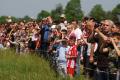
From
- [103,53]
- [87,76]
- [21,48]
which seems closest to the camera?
[103,53]

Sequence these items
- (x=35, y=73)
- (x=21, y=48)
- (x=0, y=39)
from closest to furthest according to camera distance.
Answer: (x=35, y=73), (x=21, y=48), (x=0, y=39)

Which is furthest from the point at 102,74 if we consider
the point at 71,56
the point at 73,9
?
the point at 73,9

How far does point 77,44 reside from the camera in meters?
18.4

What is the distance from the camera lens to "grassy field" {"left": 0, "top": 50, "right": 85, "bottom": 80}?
653 inches

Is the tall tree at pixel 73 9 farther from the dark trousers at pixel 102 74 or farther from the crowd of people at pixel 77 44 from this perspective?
the dark trousers at pixel 102 74

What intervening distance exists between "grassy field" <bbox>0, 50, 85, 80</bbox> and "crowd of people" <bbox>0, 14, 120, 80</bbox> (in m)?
0.52

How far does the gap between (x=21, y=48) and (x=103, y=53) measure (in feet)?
43.0

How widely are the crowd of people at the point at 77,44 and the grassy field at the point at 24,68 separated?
1.70 ft

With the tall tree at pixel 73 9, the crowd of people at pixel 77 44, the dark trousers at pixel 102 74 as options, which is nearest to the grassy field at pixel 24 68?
the crowd of people at pixel 77 44

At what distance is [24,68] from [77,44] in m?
2.11

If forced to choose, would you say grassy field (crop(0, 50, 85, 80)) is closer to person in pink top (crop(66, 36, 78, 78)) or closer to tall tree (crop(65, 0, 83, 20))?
person in pink top (crop(66, 36, 78, 78))

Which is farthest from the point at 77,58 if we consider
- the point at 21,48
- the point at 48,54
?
the point at 21,48

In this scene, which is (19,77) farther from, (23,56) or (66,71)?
(23,56)

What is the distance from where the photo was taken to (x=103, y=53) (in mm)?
13250
